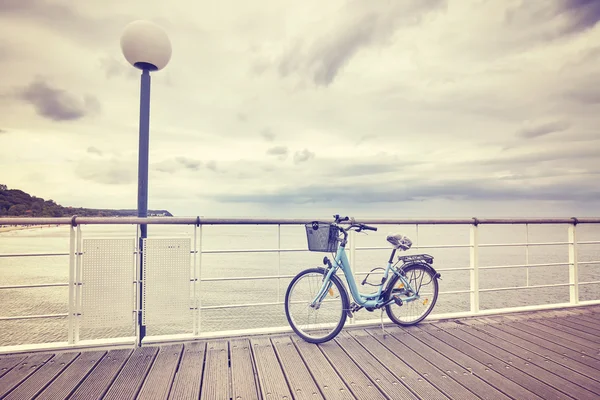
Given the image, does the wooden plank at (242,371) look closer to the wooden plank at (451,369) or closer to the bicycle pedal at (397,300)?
the wooden plank at (451,369)

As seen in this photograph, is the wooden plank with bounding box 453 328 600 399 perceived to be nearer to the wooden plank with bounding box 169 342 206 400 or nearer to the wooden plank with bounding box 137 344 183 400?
the wooden plank with bounding box 169 342 206 400

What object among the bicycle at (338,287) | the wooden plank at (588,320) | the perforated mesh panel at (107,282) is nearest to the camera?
the perforated mesh panel at (107,282)

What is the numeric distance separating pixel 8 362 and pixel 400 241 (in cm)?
311

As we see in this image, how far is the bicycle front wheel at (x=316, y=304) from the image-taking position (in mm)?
2656

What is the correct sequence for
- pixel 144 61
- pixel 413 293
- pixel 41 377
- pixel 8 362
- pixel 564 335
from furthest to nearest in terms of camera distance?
pixel 413 293
pixel 564 335
pixel 144 61
pixel 8 362
pixel 41 377

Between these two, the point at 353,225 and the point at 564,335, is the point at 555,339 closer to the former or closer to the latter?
the point at 564,335

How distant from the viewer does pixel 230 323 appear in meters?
9.12

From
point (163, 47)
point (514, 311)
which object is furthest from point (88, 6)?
point (514, 311)

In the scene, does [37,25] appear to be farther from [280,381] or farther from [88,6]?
[280,381]

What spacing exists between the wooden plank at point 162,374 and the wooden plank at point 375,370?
124cm

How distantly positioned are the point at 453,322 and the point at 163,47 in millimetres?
3668

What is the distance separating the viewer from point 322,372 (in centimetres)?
212

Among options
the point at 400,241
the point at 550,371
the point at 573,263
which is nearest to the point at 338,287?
the point at 400,241

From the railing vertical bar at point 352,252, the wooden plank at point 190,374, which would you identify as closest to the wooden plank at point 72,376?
the wooden plank at point 190,374
